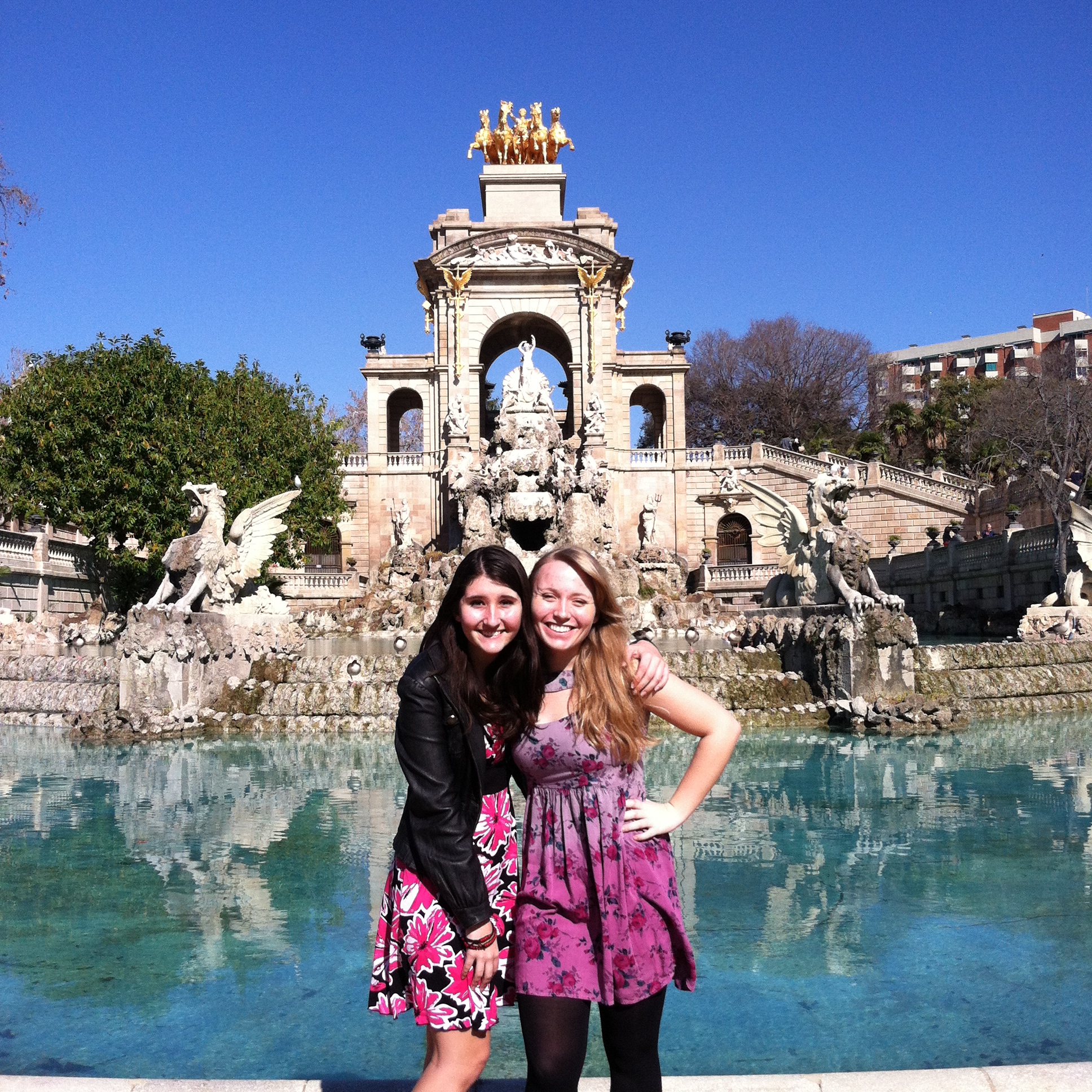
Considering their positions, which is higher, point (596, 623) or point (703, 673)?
point (596, 623)

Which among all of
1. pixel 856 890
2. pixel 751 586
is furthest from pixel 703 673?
pixel 751 586

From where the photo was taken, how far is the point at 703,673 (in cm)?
1465

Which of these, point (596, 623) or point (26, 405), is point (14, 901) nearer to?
point (596, 623)

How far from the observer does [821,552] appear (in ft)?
48.8

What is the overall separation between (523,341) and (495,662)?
4012 cm

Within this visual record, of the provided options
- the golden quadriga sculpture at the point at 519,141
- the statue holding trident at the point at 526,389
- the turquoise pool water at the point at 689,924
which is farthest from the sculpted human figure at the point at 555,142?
the turquoise pool water at the point at 689,924

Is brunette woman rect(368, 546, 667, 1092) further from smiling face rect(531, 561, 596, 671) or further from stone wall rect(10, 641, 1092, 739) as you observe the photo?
stone wall rect(10, 641, 1092, 739)

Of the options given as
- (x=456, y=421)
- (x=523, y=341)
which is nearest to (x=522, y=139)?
(x=523, y=341)

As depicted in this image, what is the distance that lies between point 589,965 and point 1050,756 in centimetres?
970

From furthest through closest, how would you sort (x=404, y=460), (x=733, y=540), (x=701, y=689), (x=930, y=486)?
(x=733, y=540), (x=404, y=460), (x=930, y=486), (x=701, y=689)

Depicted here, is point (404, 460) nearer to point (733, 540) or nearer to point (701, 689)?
point (733, 540)

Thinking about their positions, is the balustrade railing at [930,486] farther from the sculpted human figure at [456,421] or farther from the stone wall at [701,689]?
the stone wall at [701,689]

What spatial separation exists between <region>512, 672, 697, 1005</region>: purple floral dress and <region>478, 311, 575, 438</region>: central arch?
128 ft

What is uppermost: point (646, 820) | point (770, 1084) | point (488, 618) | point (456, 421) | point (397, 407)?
point (397, 407)
